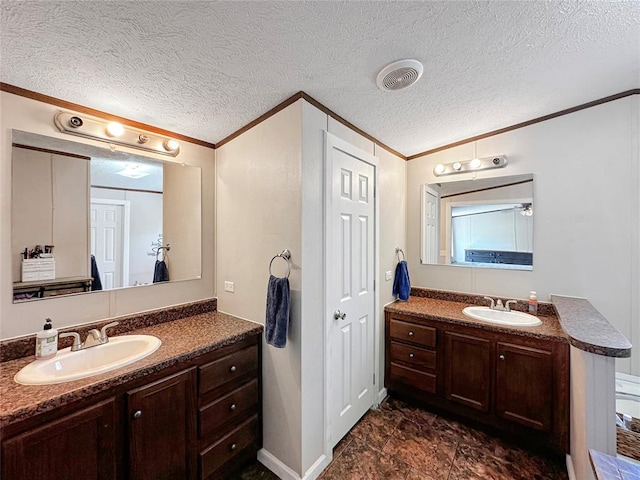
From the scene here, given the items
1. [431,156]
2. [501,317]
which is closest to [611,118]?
[431,156]

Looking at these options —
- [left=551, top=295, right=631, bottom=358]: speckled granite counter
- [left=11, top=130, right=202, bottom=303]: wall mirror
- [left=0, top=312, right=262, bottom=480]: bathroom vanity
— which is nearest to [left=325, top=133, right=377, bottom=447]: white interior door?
[left=0, top=312, right=262, bottom=480]: bathroom vanity

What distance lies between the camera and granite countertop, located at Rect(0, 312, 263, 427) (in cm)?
98

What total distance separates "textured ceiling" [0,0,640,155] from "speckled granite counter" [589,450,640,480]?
64.7 inches

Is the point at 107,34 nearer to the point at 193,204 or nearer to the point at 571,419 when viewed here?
the point at 193,204

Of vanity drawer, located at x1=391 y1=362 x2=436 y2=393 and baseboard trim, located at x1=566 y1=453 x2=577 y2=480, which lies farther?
vanity drawer, located at x1=391 y1=362 x2=436 y2=393

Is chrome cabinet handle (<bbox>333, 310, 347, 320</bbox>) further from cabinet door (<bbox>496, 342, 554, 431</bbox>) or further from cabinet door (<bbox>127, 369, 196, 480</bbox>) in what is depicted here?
cabinet door (<bbox>496, 342, 554, 431</bbox>)

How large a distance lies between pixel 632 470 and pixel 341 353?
1382 millimetres

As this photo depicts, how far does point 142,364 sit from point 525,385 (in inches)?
94.4

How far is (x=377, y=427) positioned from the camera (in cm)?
207

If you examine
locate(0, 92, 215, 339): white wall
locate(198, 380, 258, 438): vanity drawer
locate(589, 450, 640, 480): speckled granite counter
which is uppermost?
locate(0, 92, 215, 339): white wall

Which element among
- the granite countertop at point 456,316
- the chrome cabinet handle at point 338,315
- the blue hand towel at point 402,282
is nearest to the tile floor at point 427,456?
the granite countertop at point 456,316

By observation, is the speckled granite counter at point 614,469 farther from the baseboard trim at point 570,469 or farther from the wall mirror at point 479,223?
the wall mirror at point 479,223

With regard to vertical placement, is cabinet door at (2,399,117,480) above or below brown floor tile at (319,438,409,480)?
above

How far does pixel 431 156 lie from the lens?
2.67m
